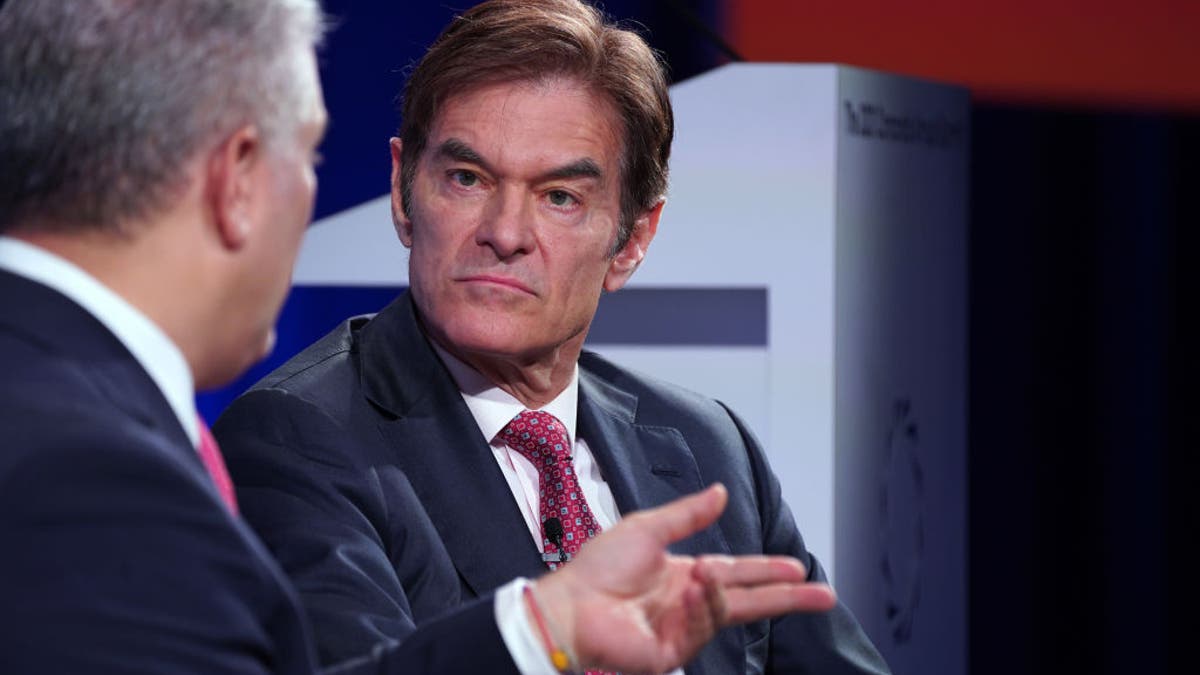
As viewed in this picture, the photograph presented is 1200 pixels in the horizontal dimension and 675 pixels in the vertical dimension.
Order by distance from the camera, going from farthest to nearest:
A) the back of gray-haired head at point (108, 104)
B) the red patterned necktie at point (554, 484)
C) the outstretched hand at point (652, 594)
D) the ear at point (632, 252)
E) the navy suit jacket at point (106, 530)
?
the ear at point (632, 252), the red patterned necktie at point (554, 484), the outstretched hand at point (652, 594), the back of gray-haired head at point (108, 104), the navy suit jacket at point (106, 530)

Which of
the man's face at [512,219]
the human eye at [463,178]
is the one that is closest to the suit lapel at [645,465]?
the man's face at [512,219]

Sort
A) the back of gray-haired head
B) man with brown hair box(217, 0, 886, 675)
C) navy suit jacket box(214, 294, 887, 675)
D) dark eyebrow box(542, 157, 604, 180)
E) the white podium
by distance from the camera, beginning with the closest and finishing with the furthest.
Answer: the back of gray-haired head → navy suit jacket box(214, 294, 887, 675) → man with brown hair box(217, 0, 886, 675) → dark eyebrow box(542, 157, 604, 180) → the white podium

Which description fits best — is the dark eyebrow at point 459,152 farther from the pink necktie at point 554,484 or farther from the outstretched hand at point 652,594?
the outstretched hand at point 652,594

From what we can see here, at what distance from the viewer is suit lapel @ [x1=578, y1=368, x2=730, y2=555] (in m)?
2.13

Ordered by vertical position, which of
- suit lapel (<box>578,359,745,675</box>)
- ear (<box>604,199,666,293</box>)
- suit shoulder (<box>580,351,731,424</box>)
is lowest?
suit lapel (<box>578,359,745,675</box>)

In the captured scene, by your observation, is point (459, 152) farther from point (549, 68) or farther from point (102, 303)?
point (102, 303)

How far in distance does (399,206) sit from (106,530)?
1.19m

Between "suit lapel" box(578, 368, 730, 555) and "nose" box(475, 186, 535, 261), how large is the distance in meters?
0.27

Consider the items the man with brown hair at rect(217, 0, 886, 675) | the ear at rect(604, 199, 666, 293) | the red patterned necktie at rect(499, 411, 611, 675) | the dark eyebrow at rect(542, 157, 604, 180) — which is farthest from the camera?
the ear at rect(604, 199, 666, 293)

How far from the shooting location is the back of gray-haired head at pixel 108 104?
1.14 m

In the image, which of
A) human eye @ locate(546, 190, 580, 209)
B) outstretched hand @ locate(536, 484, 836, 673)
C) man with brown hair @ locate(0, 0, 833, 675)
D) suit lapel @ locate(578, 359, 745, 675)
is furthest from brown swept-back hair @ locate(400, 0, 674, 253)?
outstretched hand @ locate(536, 484, 836, 673)

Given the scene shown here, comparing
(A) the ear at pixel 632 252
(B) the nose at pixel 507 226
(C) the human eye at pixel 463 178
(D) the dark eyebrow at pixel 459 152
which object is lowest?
(A) the ear at pixel 632 252

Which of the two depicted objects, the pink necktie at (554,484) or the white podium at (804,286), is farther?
the white podium at (804,286)

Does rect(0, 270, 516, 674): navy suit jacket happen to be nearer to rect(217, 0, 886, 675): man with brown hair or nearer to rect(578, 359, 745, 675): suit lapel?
rect(217, 0, 886, 675): man with brown hair
